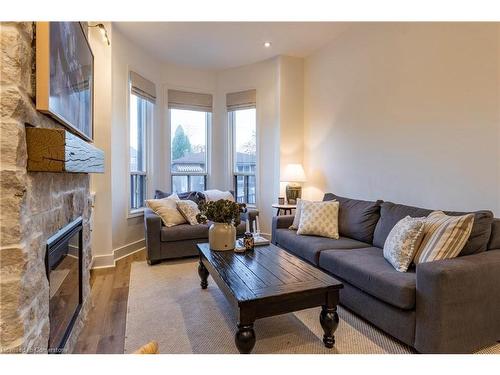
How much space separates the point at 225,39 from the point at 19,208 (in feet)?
11.8

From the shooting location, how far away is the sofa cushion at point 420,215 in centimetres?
193

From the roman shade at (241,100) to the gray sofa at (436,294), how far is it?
128 inches

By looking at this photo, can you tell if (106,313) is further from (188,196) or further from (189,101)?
(189,101)

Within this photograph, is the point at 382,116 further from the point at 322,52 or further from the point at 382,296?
the point at 382,296

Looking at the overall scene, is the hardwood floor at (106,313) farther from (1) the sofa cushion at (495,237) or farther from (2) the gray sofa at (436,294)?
(1) the sofa cushion at (495,237)

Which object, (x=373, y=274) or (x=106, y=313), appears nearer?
(x=373, y=274)

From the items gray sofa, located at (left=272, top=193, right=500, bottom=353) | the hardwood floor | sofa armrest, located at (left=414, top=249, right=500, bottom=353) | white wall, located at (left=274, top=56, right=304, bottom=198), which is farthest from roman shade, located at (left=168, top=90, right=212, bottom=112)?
sofa armrest, located at (left=414, top=249, right=500, bottom=353)

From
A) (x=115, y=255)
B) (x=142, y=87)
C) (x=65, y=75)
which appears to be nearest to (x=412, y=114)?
(x=65, y=75)

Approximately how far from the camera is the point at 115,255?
3730 mm

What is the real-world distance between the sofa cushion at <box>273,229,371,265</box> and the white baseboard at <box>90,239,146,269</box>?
2121 millimetres

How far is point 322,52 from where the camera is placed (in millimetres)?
4215

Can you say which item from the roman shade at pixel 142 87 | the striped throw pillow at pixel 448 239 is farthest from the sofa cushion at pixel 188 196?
the striped throw pillow at pixel 448 239

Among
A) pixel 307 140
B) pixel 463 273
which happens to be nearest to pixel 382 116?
pixel 307 140

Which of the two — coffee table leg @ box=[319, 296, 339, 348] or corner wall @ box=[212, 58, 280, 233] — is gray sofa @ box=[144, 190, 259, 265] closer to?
corner wall @ box=[212, 58, 280, 233]
